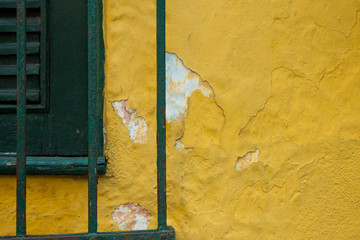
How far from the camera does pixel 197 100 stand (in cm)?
157

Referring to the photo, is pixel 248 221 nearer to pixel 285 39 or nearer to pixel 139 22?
pixel 285 39

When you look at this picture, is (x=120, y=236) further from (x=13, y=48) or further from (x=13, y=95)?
(x=13, y=48)

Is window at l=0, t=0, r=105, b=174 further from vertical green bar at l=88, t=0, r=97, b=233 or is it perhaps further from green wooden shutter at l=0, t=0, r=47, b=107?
vertical green bar at l=88, t=0, r=97, b=233

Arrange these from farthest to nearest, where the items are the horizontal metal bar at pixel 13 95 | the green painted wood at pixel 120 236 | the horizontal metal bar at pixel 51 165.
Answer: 1. the horizontal metal bar at pixel 13 95
2. the horizontal metal bar at pixel 51 165
3. the green painted wood at pixel 120 236

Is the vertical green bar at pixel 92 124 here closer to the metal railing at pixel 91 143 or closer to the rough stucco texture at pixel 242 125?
the metal railing at pixel 91 143

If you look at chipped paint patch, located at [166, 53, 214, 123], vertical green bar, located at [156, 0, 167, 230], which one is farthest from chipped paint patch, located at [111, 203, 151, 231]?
chipped paint patch, located at [166, 53, 214, 123]

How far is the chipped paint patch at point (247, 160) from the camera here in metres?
1.57

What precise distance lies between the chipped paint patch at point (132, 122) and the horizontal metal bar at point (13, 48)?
1.12 feet

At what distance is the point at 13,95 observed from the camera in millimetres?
1546

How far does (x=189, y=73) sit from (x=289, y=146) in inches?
17.9

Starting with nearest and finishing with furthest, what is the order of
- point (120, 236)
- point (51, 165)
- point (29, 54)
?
point (120, 236) → point (51, 165) → point (29, 54)

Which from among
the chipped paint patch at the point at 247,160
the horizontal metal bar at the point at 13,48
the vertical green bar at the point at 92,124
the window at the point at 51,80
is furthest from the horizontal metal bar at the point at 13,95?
the chipped paint patch at the point at 247,160

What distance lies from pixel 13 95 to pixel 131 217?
0.61 meters

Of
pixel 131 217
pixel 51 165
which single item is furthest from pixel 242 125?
pixel 51 165
